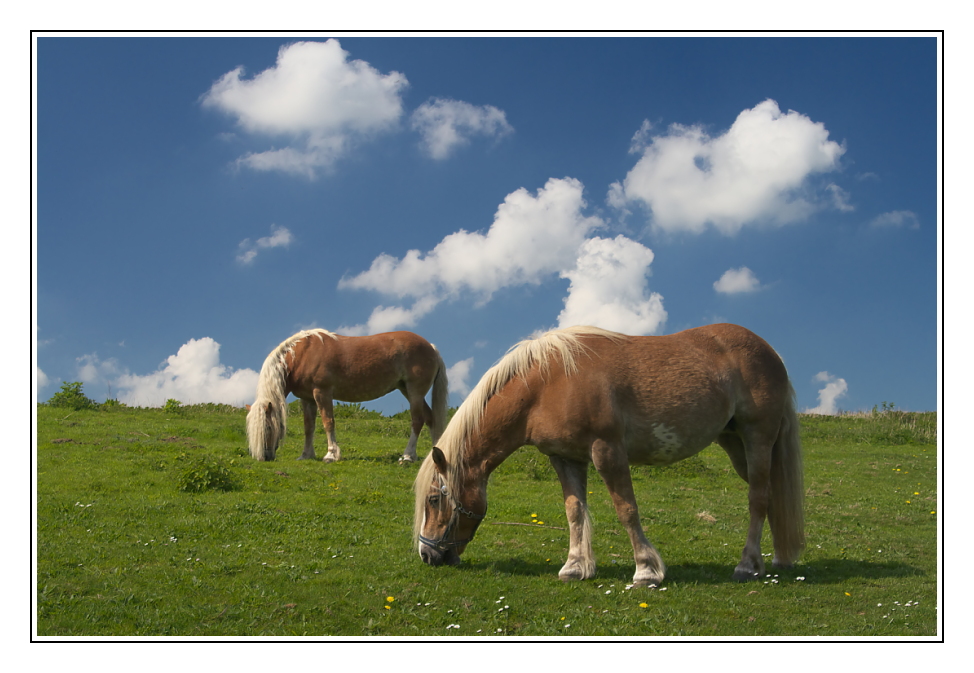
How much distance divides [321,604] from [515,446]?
2440 mm

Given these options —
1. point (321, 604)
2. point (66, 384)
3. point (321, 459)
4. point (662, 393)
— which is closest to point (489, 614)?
point (321, 604)

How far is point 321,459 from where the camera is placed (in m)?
15.0

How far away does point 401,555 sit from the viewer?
7.39 m

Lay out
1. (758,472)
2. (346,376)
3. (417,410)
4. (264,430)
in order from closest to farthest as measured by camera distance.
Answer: (758,472) → (264,430) → (346,376) → (417,410)

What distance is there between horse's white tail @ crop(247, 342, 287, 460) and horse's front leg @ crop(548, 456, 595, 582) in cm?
915

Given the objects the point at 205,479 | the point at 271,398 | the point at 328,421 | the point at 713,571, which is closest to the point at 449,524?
the point at 713,571

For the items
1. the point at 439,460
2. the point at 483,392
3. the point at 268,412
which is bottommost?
the point at 268,412

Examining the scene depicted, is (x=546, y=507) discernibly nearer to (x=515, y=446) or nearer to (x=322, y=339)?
(x=515, y=446)

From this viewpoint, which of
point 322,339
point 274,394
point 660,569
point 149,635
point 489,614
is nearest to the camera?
point 149,635

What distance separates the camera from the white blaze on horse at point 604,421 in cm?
634

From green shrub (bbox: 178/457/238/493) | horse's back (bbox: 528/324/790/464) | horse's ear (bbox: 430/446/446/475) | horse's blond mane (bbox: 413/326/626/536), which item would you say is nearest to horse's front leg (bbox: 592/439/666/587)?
horse's back (bbox: 528/324/790/464)

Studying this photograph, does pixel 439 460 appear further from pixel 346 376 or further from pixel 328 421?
pixel 346 376

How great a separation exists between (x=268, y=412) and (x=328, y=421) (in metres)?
1.36

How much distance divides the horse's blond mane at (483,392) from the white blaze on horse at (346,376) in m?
7.89
